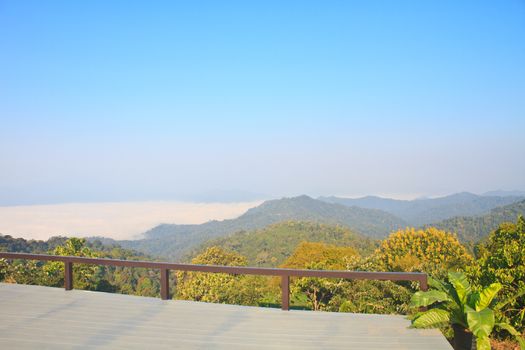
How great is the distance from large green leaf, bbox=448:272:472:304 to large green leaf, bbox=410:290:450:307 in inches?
5.4

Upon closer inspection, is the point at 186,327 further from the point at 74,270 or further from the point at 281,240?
the point at 281,240

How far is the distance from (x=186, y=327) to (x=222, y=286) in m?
17.5

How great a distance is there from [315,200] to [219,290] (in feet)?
319

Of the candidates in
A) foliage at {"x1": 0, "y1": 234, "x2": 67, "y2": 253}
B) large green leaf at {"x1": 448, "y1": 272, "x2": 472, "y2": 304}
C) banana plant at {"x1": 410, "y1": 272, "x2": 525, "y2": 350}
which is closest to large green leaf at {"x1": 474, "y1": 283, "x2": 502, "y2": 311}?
banana plant at {"x1": 410, "y1": 272, "x2": 525, "y2": 350}

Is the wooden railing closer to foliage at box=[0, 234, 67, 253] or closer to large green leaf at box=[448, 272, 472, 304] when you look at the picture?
large green leaf at box=[448, 272, 472, 304]

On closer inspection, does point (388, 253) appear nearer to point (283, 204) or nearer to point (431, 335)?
point (431, 335)

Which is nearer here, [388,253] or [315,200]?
[388,253]

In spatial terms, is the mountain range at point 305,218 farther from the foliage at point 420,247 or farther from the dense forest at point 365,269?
the foliage at point 420,247

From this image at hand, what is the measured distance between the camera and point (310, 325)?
4.69m

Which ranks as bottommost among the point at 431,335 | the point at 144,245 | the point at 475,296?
the point at 144,245

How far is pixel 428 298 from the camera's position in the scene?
436 centimetres

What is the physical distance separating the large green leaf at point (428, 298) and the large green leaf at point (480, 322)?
0.38 metres

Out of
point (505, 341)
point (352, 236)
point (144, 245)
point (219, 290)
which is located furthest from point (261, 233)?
point (505, 341)

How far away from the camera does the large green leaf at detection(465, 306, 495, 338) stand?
148 inches
